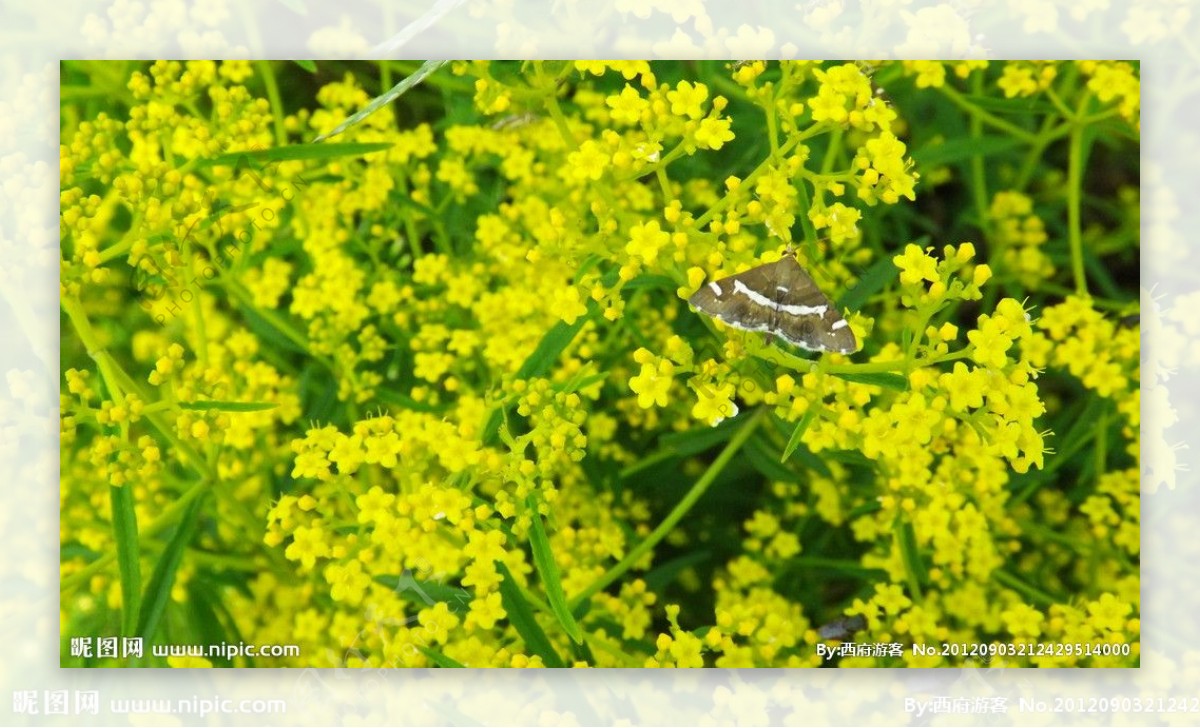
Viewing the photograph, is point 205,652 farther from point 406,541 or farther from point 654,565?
point 654,565

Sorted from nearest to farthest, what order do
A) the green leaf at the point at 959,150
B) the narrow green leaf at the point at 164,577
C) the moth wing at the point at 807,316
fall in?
the moth wing at the point at 807,316, the narrow green leaf at the point at 164,577, the green leaf at the point at 959,150

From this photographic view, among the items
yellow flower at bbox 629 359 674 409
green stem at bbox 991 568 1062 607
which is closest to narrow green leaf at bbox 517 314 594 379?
yellow flower at bbox 629 359 674 409

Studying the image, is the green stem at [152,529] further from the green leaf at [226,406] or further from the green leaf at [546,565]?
the green leaf at [546,565]

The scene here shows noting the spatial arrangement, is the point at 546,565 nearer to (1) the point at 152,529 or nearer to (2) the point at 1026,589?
(1) the point at 152,529

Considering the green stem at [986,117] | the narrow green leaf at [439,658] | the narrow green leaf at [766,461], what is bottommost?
the narrow green leaf at [439,658]

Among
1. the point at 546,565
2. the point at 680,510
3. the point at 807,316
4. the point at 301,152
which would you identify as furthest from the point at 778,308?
the point at 301,152

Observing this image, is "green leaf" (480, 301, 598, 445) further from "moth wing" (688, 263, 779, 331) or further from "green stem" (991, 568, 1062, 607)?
"green stem" (991, 568, 1062, 607)

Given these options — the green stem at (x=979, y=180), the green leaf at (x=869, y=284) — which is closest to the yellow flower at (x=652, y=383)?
the green leaf at (x=869, y=284)
